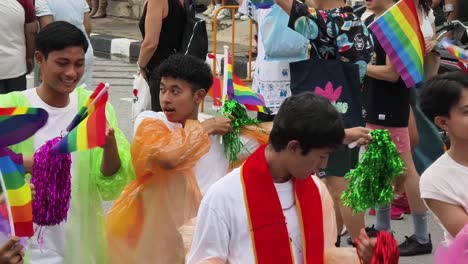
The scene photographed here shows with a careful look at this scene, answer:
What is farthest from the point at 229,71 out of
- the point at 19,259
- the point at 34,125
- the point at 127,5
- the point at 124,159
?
the point at 127,5

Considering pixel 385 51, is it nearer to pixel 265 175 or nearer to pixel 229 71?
pixel 229 71

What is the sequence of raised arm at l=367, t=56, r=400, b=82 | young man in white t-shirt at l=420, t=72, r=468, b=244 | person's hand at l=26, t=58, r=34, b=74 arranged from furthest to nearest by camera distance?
person's hand at l=26, t=58, r=34, b=74 < raised arm at l=367, t=56, r=400, b=82 < young man in white t-shirt at l=420, t=72, r=468, b=244

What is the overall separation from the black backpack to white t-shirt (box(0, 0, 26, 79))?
1.06 m

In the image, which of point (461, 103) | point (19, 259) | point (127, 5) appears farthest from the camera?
point (127, 5)

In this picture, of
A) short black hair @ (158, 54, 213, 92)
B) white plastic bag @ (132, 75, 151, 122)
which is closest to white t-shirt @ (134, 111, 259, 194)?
short black hair @ (158, 54, 213, 92)

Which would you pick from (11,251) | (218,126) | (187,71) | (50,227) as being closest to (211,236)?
(11,251)

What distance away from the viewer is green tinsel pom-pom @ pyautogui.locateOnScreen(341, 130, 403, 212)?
3953mm

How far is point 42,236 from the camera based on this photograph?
4.12m

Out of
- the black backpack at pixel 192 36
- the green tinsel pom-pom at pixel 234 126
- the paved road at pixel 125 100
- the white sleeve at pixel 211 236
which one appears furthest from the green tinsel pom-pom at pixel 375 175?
the black backpack at pixel 192 36

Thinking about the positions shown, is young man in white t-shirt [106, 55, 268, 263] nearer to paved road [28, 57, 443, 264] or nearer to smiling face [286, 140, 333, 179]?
smiling face [286, 140, 333, 179]

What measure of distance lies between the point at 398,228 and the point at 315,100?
3795 millimetres

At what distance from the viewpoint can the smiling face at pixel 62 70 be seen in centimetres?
418

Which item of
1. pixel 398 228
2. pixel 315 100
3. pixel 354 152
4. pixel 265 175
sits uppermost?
pixel 315 100

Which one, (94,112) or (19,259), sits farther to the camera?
(94,112)
